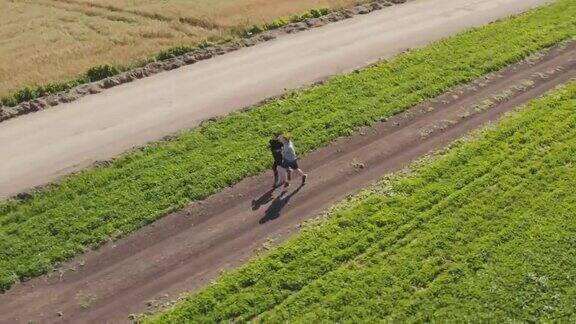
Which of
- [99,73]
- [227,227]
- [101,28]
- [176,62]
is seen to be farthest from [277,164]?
[101,28]

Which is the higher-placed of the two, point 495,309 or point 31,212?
point 31,212

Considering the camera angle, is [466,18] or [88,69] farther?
[466,18]

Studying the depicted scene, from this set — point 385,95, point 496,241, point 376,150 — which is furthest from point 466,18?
point 496,241

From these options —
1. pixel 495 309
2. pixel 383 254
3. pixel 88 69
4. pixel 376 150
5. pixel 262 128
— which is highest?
pixel 88 69

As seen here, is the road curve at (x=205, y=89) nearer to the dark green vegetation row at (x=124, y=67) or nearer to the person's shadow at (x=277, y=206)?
the dark green vegetation row at (x=124, y=67)

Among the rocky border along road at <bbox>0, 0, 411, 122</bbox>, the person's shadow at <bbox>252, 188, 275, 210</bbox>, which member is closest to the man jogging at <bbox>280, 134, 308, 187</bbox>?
the person's shadow at <bbox>252, 188, 275, 210</bbox>

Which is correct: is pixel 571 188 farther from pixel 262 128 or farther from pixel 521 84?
pixel 262 128
